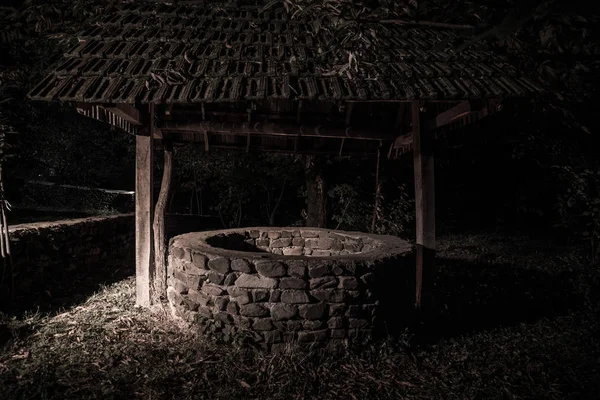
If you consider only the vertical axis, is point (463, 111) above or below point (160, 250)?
above

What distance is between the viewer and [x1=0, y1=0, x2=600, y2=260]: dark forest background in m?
6.98

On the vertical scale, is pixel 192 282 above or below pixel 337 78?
below

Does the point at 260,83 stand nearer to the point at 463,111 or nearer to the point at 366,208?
the point at 463,111

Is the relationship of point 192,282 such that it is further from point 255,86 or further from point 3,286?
point 3,286

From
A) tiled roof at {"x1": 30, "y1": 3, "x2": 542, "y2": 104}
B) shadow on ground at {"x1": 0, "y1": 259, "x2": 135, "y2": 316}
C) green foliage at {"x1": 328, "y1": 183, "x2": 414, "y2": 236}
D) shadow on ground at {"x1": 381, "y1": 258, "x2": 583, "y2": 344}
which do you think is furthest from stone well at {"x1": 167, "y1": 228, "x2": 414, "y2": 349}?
green foliage at {"x1": 328, "y1": 183, "x2": 414, "y2": 236}

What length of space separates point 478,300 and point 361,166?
17.5 ft

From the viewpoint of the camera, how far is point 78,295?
619 centimetres

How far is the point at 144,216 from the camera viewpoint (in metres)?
5.61

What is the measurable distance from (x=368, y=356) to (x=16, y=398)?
10.5ft

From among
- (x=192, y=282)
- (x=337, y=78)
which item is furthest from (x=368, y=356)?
(x=337, y=78)

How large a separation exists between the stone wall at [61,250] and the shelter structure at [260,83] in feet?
5.77

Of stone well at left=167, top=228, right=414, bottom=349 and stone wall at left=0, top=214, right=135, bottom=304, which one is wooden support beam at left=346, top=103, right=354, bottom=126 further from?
stone wall at left=0, top=214, right=135, bottom=304

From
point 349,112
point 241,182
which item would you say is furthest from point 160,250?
point 241,182

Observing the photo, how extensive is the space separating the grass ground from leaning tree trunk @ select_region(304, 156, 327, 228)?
4383 mm
